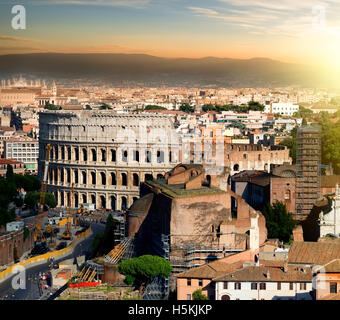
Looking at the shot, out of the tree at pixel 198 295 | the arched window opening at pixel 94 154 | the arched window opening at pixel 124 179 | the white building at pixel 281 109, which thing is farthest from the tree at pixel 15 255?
the white building at pixel 281 109

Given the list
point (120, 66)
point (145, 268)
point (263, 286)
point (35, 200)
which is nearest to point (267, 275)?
point (263, 286)

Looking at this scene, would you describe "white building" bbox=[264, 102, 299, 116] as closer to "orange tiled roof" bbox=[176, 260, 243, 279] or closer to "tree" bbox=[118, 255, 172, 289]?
"tree" bbox=[118, 255, 172, 289]

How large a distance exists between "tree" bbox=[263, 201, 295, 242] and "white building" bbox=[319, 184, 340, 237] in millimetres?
1409

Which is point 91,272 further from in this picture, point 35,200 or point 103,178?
point 103,178

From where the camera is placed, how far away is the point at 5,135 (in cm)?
8606

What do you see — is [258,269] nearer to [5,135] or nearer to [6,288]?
[6,288]

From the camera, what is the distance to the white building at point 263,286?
2359 centimetres

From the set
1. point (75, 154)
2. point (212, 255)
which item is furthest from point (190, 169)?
point (75, 154)

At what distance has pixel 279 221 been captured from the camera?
31.8m

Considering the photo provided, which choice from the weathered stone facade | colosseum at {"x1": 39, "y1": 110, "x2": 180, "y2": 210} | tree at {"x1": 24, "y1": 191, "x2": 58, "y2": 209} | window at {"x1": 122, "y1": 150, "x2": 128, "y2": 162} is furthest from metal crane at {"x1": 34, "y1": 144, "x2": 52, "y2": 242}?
window at {"x1": 122, "y1": 150, "x2": 128, "y2": 162}

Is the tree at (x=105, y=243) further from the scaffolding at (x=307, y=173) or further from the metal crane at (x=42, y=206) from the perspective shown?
the scaffolding at (x=307, y=173)

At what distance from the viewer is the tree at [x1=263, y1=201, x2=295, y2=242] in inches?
1224

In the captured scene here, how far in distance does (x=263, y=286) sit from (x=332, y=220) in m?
7.69

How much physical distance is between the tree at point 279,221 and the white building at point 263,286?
7.09 meters
